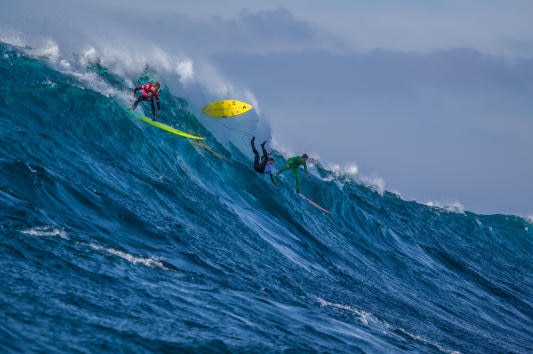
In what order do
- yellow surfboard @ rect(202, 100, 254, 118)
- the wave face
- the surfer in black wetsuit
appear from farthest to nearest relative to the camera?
1. yellow surfboard @ rect(202, 100, 254, 118)
2. the surfer in black wetsuit
3. the wave face

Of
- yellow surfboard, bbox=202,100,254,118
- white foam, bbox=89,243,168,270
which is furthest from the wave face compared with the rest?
yellow surfboard, bbox=202,100,254,118

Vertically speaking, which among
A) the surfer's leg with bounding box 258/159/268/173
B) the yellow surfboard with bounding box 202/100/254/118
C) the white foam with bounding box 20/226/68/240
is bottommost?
the white foam with bounding box 20/226/68/240

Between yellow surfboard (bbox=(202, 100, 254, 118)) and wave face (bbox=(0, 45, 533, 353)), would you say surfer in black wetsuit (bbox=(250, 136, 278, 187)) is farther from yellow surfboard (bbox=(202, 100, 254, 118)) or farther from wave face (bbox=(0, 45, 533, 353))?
yellow surfboard (bbox=(202, 100, 254, 118))

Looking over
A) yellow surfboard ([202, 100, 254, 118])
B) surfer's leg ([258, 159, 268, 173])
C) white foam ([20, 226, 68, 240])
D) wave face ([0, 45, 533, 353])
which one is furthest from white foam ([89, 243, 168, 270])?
yellow surfboard ([202, 100, 254, 118])

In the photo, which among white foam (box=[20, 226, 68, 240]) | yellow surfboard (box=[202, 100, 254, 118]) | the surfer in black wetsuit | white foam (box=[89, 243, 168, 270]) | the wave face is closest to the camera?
the wave face

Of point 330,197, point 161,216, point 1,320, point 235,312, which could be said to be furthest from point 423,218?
point 1,320

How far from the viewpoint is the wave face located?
655cm

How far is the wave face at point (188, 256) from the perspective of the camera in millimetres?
6555

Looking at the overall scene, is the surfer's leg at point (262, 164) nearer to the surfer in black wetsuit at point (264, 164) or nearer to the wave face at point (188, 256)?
the surfer in black wetsuit at point (264, 164)

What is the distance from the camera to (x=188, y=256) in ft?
31.7

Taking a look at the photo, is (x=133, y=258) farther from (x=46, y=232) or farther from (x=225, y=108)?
(x=225, y=108)

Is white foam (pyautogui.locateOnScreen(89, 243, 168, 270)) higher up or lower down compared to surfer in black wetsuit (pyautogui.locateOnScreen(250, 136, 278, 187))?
lower down

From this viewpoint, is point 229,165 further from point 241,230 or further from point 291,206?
point 241,230

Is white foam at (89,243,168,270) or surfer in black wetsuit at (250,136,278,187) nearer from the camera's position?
white foam at (89,243,168,270)
